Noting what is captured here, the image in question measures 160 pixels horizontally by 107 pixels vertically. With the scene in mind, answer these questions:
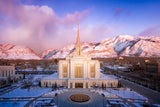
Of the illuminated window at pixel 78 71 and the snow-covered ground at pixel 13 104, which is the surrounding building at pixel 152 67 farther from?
the snow-covered ground at pixel 13 104

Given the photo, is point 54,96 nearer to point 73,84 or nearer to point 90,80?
point 73,84

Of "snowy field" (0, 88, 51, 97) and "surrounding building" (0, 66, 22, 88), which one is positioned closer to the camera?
"snowy field" (0, 88, 51, 97)

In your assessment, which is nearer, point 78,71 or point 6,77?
point 78,71

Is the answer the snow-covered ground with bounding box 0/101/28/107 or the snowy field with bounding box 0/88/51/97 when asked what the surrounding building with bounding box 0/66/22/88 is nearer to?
the snowy field with bounding box 0/88/51/97

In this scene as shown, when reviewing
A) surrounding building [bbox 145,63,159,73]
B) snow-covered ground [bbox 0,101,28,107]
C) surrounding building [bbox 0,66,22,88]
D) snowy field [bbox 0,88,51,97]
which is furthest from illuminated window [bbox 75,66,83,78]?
surrounding building [bbox 145,63,159,73]

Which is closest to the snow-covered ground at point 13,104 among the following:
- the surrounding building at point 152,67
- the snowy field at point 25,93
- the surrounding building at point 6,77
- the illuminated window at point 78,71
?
the snowy field at point 25,93

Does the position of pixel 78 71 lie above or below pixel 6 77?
above

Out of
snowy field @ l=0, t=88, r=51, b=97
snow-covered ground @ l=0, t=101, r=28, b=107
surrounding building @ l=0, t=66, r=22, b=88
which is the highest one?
surrounding building @ l=0, t=66, r=22, b=88

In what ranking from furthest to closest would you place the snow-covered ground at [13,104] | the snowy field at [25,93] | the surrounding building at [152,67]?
the surrounding building at [152,67] < the snowy field at [25,93] < the snow-covered ground at [13,104]

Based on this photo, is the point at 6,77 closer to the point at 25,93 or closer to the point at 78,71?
the point at 25,93

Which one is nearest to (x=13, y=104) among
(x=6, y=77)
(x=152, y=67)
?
(x=6, y=77)

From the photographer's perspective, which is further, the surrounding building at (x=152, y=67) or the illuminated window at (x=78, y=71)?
the surrounding building at (x=152, y=67)

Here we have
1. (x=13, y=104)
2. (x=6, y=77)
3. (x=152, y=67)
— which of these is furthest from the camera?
(x=152, y=67)

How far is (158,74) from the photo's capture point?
3688cm
